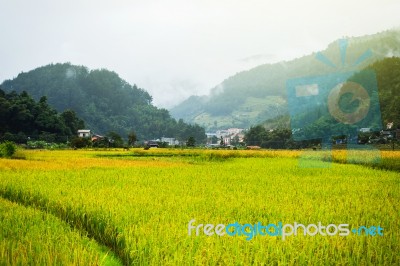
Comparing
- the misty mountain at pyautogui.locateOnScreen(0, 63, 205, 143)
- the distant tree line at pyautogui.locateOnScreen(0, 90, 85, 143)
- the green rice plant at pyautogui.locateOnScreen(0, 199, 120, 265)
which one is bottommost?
the green rice plant at pyautogui.locateOnScreen(0, 199, 120, 265)

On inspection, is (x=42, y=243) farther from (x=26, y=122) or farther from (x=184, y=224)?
(x=26, y=122)

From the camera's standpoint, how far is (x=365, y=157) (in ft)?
54.3

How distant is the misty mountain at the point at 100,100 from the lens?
107m

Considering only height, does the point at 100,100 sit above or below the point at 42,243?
above

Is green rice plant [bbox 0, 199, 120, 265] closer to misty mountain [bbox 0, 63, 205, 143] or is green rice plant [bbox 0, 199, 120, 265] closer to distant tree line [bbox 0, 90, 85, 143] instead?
distant tree line [bbox 0, 90, 85, 143]

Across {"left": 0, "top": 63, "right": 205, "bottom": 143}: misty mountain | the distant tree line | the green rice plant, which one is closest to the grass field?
the green rice plant

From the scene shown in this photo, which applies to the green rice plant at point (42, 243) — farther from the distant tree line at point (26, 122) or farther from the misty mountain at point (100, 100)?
the misty mountain at point (100, 100)

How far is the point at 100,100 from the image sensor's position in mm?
118500

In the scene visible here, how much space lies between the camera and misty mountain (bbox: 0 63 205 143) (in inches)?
4220

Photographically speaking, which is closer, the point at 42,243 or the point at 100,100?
the point at 42,243

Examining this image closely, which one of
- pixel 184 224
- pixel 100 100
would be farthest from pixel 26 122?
pixel 100 100

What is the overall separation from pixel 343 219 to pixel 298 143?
54.5 meters

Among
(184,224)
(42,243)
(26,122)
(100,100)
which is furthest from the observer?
(100,100)

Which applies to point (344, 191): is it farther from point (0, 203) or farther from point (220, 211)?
point (0, 203)
